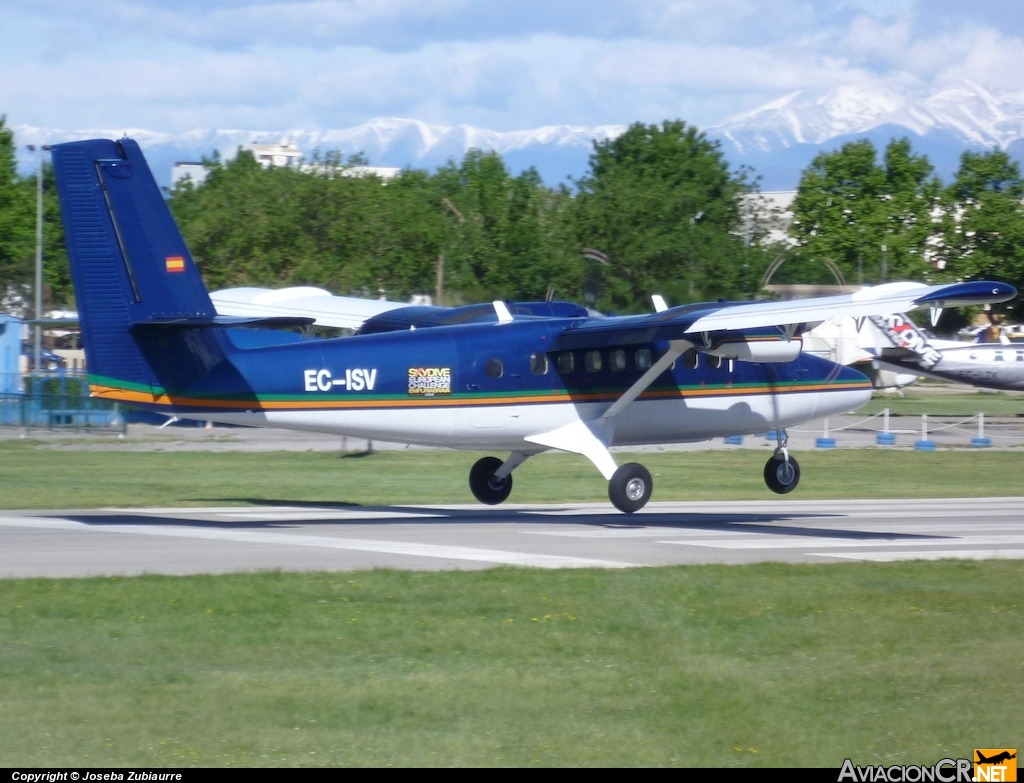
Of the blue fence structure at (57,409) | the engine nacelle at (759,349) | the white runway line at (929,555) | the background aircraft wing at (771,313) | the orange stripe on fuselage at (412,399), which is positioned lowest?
the white runway line at (929,555)

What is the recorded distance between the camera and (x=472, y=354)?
20.2 metres

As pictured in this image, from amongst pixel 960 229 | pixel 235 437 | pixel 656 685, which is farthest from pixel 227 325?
pixel 960 229

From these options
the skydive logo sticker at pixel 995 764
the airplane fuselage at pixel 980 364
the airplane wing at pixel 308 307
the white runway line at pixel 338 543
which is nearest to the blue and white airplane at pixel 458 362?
Answer: the white runway line at pixel 338 543

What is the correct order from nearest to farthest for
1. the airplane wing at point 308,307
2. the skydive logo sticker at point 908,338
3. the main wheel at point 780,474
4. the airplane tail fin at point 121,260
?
the airplane tail fin at point 121,260
the main wheel at point 780,474
the airplane wing at point 308,307
the skydive logo sticker at point 908,338

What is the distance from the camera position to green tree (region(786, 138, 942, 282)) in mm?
94938

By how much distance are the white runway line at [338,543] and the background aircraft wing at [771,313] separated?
525 cm

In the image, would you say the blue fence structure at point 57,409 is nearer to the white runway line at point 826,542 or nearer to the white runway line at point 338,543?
the white runway line at point 338,543

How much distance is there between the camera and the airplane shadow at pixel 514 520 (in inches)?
765

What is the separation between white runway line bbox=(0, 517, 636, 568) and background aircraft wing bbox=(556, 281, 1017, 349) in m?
5.25

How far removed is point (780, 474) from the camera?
2303cm

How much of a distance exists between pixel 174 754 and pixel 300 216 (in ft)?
202

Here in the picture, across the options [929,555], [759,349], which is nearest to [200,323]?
[759,349]

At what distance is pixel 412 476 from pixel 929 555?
51.0 ft

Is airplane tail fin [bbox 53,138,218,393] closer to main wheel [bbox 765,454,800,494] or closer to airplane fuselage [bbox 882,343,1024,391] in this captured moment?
main wheel [bbox 765,454,800,494]
